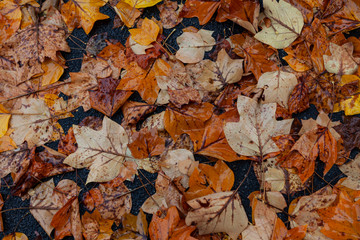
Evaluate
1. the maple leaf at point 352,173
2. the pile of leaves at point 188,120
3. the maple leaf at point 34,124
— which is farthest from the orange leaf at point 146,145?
the maple leaf at point 352,173

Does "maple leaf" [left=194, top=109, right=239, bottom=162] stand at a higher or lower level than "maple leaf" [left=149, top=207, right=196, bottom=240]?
higher

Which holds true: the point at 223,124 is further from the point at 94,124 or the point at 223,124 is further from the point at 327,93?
the point at 94,124

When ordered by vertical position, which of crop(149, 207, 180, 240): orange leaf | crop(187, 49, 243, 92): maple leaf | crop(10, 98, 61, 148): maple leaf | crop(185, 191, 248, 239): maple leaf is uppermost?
crop(187, 49, 243, 92): maple leaf

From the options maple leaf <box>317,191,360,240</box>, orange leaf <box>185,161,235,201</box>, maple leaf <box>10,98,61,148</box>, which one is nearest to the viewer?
maple leaf <box>317,191,360,240</box>

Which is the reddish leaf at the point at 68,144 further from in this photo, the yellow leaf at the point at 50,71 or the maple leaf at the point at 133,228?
the maple leaf at the point at 133,228

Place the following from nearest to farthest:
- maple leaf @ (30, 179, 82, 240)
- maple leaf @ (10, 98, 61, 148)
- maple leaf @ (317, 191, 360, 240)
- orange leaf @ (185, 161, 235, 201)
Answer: maple leaf @ (317, 191, 360, 240), orange leaf @ (185, 161, 235, 201), maple leaf @ (30, 179, 82, 240), maple leaf @ (10, 98, 61, 148)

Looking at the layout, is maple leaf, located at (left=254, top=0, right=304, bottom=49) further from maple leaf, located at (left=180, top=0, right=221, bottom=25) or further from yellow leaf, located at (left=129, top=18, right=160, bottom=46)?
yellow leaf, located at (left=129, top=18, right=160, bottom=46)

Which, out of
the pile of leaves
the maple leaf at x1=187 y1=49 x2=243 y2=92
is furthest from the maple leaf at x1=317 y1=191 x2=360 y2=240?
the maple leaf at x1=187 y1=49 x2=243 y2=92
